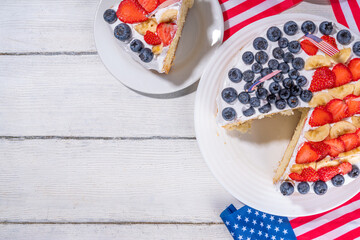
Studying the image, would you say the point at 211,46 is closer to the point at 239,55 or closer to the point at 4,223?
the point at 239,55

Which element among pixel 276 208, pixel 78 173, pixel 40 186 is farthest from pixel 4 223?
pixel 276 208

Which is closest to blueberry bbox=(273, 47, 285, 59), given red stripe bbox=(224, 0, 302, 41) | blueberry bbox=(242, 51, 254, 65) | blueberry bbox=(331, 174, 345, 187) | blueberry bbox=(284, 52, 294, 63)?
blueberry bbox=(284, 52, 294, 63)

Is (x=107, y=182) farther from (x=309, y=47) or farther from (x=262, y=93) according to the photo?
(x=309, y=47)

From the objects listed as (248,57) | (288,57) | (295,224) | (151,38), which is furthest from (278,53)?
(295,224)

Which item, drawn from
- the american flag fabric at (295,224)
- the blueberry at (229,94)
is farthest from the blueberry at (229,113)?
the american flag fabric at (295,224)

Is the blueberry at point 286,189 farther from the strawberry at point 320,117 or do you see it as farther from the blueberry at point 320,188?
the strawberry at point 320,117
